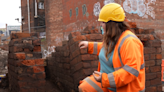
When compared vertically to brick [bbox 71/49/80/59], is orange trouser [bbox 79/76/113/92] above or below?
below

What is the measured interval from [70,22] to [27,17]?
11.2 m

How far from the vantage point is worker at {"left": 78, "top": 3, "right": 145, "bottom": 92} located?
1.48 meters

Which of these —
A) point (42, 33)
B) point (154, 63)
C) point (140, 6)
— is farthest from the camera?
point (42, 33)

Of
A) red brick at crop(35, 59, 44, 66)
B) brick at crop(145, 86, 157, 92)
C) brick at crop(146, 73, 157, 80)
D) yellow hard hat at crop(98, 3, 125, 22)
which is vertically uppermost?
yellow hard hat at crop(98, 3, 125, 22)

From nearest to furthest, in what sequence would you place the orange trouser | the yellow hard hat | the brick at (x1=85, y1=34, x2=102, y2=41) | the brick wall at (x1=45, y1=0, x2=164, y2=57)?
the yellow hard hat < the orange trouser < the brick at (x1=85, y1=34, x2=102, y2=41) < the brick wall at (x1=45, y1=0, x2=164, y2=57)

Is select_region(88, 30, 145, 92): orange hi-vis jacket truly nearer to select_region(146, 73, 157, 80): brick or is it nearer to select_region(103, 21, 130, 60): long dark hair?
select_region(103, 21, 130, 60): long dark hair

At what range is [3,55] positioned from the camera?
15055 mm

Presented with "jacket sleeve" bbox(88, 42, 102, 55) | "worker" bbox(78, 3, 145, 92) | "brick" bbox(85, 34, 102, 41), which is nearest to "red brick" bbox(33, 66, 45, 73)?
"brick" bbox(85, 34, 102, 41)

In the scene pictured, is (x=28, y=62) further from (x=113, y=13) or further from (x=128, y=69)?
(x=128, y=69)

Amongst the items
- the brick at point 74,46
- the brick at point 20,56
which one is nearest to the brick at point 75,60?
the brick at point 74,46

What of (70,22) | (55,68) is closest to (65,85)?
(55,68)

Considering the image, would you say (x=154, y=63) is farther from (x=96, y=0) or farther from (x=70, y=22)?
(x=70, y=22)

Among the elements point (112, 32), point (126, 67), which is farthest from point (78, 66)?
point (126, 67)

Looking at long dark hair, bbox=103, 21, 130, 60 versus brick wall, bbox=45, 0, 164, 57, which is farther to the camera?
brick wall, bbox=45, 0, 164, 57
